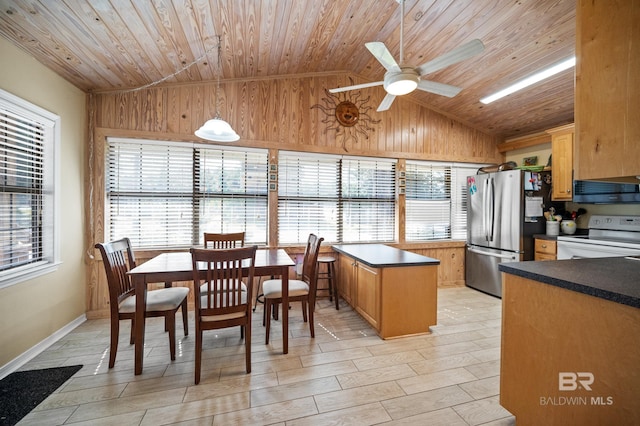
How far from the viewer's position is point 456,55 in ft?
5.99

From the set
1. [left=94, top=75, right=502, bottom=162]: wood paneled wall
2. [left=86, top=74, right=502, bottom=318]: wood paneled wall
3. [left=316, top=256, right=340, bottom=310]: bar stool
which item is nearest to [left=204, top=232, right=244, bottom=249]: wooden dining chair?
[left=86, top=74, right=502, bottom=318]: wood paneled wall

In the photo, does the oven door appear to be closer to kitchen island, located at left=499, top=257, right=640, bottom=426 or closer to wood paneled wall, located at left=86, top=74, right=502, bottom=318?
wood paneled wall, located at left=86, top=74, right=502, bottom=318

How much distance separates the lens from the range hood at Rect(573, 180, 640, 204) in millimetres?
2932

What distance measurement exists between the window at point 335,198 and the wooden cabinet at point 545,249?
1930mm

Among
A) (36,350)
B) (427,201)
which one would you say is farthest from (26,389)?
(427,201)

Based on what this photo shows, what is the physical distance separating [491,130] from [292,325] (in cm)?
452

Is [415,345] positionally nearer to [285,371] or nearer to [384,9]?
[285,371]

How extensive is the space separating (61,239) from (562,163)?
607cm

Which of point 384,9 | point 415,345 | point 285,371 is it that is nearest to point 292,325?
point 285,371

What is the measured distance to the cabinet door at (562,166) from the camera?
11.1 feet

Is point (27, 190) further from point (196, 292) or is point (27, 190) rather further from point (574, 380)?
point (574, 380)

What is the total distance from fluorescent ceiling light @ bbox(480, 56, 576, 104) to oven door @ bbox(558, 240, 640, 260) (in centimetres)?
201

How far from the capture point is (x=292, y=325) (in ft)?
9.23
